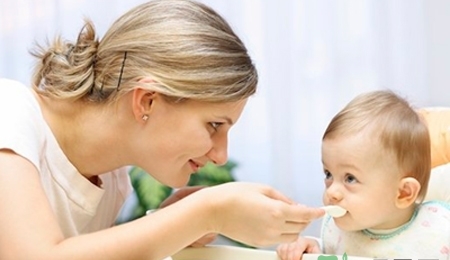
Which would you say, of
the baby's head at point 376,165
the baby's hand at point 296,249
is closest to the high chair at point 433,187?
the baby's hand at point 296,249

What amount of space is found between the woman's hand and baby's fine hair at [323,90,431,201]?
0.24 meters

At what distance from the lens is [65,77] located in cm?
107

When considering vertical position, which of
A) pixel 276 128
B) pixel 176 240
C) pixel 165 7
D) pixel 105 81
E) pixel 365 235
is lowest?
pixel 276 128

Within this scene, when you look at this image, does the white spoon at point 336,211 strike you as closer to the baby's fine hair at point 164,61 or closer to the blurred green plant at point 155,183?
the baby's fine hair at point 164,61

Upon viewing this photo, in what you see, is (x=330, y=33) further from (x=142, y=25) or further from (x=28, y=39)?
(x=142, y=25)

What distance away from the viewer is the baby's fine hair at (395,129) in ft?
3.46

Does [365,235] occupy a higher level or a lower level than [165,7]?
lower

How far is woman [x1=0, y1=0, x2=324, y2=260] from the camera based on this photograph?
0.84m

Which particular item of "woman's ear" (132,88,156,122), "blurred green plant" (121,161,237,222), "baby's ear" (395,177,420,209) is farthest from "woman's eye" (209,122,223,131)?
"blurred green plant" (121,161,237,222)

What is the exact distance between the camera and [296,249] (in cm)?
103

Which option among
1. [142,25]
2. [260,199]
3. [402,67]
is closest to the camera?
[260,199]

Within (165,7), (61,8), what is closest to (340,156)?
(165,7)

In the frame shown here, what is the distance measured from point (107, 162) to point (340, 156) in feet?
1.32

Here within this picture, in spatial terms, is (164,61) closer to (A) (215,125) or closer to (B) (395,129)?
(A) (215,125)
